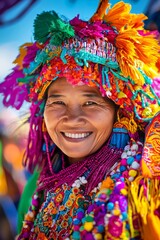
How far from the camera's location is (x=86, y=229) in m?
1.61

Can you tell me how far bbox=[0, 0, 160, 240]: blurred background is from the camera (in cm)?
276

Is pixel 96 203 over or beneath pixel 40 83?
beneath

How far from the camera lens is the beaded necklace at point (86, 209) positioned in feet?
5.18

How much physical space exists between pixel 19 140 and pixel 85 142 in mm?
1178

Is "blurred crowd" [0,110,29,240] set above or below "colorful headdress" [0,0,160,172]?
below

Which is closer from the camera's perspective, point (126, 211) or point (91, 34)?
point (126, 211)

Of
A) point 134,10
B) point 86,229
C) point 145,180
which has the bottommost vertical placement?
point 86,229

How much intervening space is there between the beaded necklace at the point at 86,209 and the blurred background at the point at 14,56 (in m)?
0.65

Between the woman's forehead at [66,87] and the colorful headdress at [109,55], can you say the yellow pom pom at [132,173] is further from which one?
the woman's forehead at [66,87]

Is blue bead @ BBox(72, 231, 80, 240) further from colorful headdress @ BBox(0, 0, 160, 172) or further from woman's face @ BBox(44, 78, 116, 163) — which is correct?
colorful headdress @ BBox(0, 0, 160, 172)

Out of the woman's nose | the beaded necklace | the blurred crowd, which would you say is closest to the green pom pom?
the woman's nose

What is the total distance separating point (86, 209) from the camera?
1.82 metres

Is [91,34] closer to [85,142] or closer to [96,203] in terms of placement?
[85,142]

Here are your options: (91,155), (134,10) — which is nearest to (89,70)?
(91,155)
